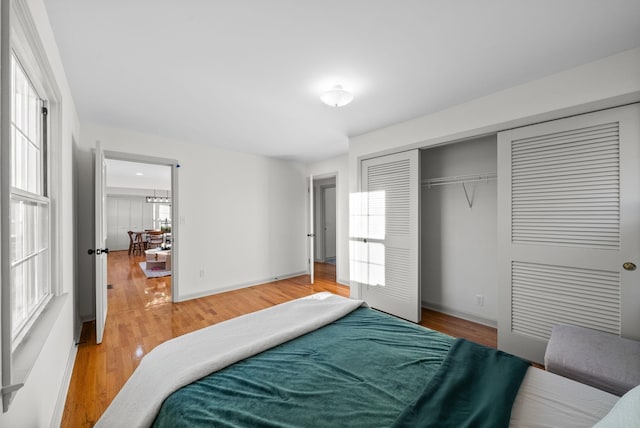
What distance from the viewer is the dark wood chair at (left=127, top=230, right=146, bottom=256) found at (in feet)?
26.6

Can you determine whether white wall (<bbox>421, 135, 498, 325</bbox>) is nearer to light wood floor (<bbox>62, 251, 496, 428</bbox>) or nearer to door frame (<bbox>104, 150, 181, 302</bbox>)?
light wood floor (<bbox>62, 251, 496, 428</bbox>)

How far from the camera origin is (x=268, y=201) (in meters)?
4.96

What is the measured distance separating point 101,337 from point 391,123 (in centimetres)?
387

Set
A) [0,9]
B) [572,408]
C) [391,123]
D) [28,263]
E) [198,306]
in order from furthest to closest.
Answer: [198,306], [391,123], [28,263], [572,408], [0,9]

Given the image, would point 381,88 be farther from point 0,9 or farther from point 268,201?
point 268,201

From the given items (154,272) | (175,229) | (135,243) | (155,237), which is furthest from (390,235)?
(135,243)

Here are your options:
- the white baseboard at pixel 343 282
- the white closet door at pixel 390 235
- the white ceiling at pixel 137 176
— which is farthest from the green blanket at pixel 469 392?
the white ceiling at pixel 137 176

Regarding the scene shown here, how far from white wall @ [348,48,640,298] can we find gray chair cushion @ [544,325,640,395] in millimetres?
1651

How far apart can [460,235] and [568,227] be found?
45.3 inches

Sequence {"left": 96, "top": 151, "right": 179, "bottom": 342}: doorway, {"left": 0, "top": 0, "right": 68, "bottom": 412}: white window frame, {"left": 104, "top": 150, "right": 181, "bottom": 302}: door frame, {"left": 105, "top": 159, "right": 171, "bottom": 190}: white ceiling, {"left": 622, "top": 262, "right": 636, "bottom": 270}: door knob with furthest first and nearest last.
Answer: {"left": 105, "top": 159, "right": 171, "bottom": 190}: white ceiling → {"left": 96, "top": 151, "right": 179, "bottom": 342}: doorway → {"left": 104, "top": 150, "right": 181, "bottom": 302}: door frame → {"left": 622, "top": 262, "right": 636, "bottom": 270}: door knob → {"left": 0, "top": 0, "right": 68, "bottom": 412}: white window frame

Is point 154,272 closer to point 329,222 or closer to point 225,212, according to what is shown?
point 225,212

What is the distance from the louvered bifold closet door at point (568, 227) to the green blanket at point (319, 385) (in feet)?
4.41

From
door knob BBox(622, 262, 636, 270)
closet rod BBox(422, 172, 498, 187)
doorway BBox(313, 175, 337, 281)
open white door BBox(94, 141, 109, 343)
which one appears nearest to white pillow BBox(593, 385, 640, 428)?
door knob BBox(622, 262, 636, 270)

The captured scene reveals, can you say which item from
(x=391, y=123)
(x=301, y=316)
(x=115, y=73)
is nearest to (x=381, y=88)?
(x=391, y=123)
